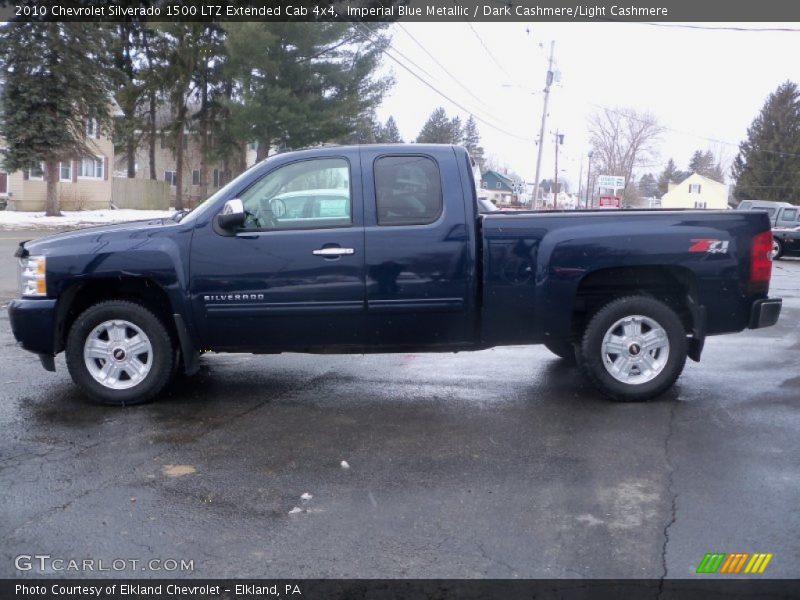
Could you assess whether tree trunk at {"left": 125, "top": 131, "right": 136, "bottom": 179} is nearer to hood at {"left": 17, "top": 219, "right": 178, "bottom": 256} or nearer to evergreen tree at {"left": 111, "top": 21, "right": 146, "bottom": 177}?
evergreen tree at {"left": 111, "top": 21, "right": 146, "bottom": 177}

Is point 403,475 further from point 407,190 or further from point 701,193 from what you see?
point 701,193

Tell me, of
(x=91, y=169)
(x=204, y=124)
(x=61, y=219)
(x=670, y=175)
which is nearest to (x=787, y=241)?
(x=61, y=219)

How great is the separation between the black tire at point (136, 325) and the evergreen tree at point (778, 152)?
64028 millimetres

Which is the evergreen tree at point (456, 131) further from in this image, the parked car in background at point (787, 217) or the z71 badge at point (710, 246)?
the z71 badge at point (710, 246)

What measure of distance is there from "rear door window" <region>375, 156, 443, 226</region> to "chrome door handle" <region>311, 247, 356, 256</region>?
0.33m

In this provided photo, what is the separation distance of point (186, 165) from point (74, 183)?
47.2 feet

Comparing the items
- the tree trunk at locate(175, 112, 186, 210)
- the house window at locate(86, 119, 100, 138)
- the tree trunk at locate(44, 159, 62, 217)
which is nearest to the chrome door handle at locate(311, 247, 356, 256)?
the tree trunk at locate(44, 159, 62, 217)

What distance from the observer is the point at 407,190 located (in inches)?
245

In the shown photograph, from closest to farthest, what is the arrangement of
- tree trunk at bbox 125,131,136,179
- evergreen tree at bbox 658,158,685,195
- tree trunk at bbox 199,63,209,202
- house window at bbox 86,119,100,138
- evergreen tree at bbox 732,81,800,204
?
house window at bbox 86,119,100,138 < tree trunk at bbox 199,63,209,202 < tree trunk at bbox 125,131,136,179 < evergreen tree at bbox 732,81,800,204 < evergreen tree at bbox 658,158,685,195

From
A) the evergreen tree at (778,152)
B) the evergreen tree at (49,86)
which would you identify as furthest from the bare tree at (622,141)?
the evergreen tree at (49,86)

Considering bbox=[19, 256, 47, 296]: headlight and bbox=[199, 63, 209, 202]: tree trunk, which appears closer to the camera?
bbox=[19, 256, 47, 296]: headlight

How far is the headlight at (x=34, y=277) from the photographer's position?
6.08 m

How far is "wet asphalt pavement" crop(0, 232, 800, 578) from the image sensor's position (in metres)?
3.81

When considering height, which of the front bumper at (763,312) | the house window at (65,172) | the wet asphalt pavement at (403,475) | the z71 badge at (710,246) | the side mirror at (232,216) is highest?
the house window at (65,172)
